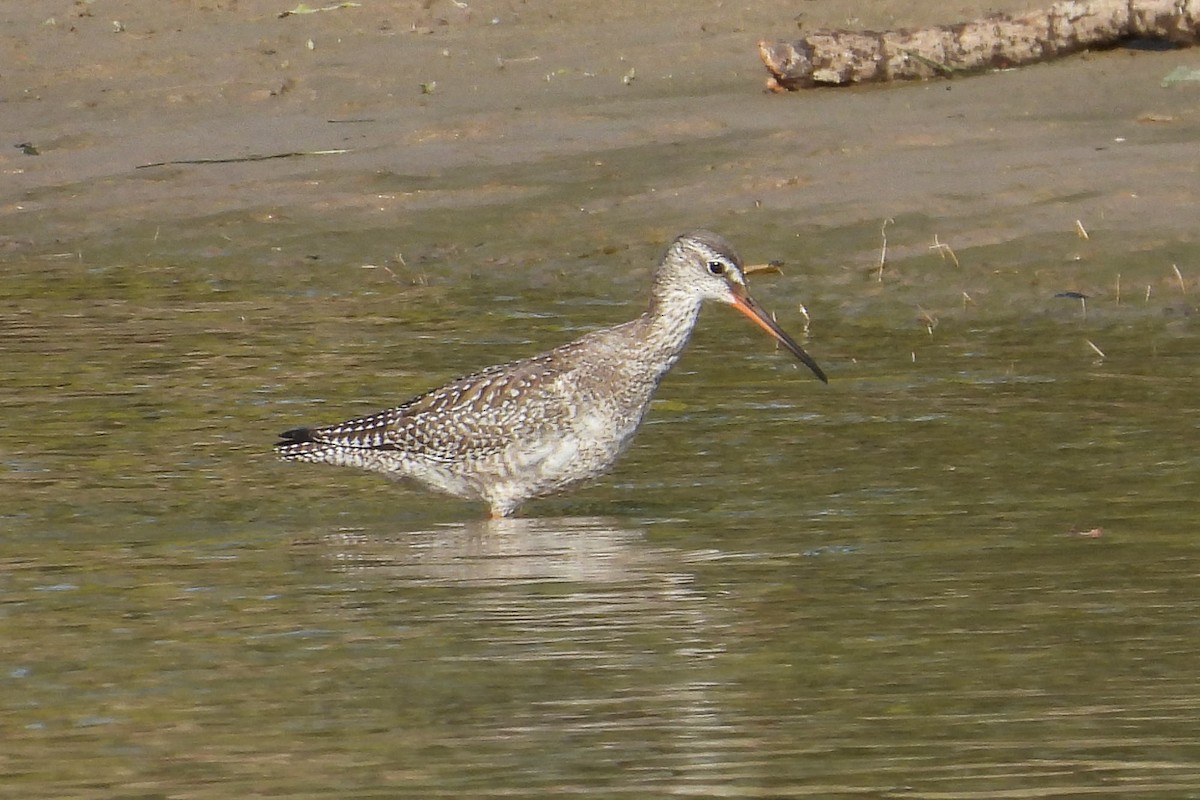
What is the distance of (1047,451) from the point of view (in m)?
9.40

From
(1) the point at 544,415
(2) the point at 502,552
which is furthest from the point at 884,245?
(2) the point at 502,552

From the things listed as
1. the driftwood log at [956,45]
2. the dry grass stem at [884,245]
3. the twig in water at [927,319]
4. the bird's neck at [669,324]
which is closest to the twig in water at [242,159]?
the driftwood log at [956,45]

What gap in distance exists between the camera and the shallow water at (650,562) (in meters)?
5.71

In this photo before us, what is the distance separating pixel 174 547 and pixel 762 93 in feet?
29.6

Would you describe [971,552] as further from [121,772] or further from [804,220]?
[804,220]

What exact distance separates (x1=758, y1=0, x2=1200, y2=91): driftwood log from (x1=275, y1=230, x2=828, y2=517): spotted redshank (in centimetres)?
641

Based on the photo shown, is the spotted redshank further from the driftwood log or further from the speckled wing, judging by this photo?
the driftwood log

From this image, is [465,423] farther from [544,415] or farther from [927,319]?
[927,319]

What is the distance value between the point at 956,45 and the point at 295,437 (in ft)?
25.3

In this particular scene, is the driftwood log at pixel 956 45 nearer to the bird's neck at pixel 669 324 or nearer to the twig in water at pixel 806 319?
the twig in water at pixel 806 319

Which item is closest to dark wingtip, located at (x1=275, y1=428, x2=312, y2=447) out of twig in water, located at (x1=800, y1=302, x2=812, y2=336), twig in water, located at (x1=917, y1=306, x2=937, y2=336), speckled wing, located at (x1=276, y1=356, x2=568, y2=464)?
speckled wing, located at (x1=276, y1=356, x2=568, y2=464)

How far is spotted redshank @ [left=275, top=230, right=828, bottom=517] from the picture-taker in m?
9.39

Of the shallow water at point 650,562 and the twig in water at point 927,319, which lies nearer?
the shallow water at point 650,562

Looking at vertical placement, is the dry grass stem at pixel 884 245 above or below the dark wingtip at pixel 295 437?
below
